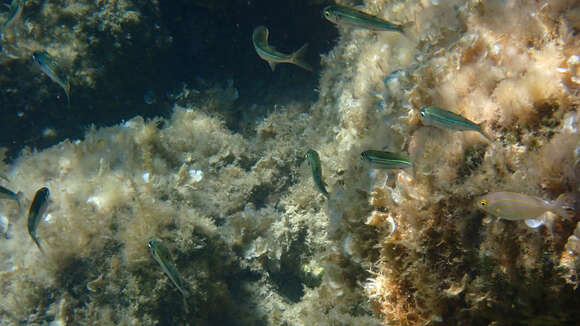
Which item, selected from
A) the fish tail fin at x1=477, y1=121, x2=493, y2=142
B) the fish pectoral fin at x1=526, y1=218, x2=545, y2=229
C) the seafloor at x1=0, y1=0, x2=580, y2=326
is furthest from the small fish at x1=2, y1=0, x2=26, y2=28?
the fish pectoral fin at x1=526, y1=218, x2=545, y2=229

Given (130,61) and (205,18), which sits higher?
(205,18)

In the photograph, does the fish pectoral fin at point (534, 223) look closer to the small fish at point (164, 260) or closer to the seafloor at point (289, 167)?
the seafloor at point (289, 167)

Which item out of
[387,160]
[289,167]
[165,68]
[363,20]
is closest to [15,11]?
[165,68]

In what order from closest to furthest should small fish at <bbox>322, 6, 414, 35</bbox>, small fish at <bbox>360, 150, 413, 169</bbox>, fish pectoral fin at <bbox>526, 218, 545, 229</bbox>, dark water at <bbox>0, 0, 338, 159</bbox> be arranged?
1. fish pectoral fin at <bbox>526, 218, 545, 229</bbox>
2. small fish at <bbox>360, 150, 413, 169</bbox>
3. small fish at <bbox>322, 6, 414, 35</bbox>
4. dark water at <bbox>0, 0, 338, 159</bbox>

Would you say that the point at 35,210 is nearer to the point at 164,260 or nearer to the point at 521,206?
the point at 164,260

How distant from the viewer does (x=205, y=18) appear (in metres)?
7.38

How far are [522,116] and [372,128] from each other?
1.43m

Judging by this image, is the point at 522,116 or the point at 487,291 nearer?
the point at 487,291

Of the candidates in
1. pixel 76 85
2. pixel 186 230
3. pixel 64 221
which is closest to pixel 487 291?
pixel 186 230

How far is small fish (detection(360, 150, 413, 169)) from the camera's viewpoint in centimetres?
242

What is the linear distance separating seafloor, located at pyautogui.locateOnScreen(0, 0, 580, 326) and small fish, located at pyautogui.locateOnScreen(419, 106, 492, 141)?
0.59ft

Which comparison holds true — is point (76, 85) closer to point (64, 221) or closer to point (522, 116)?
point (64, 221)

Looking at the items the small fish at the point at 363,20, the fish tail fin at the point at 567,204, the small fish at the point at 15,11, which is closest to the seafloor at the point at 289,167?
the fish tail fin at the point at 567,204

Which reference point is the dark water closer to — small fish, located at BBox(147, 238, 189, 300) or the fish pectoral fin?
small fish, located at BBox(147, 238, 189, 300)
